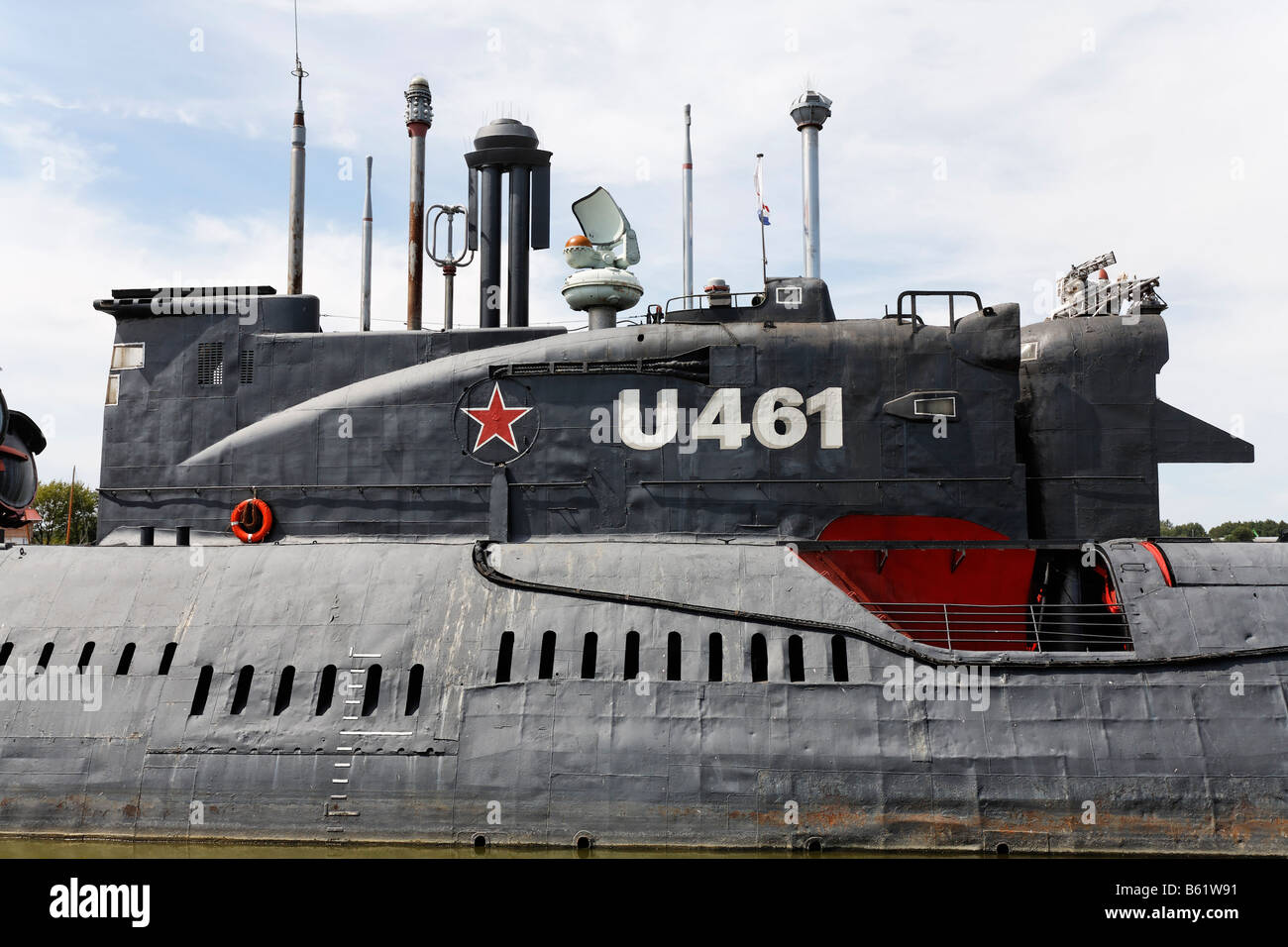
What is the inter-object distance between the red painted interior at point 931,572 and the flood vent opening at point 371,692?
6459 mm

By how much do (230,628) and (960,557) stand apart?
35.9 ft

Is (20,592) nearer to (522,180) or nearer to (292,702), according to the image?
(292,702)

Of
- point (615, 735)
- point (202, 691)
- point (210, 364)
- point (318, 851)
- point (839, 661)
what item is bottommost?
point (318, 851)

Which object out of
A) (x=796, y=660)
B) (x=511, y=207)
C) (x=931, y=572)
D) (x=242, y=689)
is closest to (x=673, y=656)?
(x=796, y=660)

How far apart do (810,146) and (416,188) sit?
9.24 m

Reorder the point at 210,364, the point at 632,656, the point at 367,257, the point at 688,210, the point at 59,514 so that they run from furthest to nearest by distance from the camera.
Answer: the point at 59,514
the point at 367,257
the point at 688,210
the point at 210,364
the point at 632,656

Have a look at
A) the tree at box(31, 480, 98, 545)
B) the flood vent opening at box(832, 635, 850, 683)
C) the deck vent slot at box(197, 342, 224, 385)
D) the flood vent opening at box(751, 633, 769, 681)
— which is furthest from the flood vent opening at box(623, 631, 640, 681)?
the tree at box(31, 480, 98, 545)

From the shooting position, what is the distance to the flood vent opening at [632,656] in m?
14.6

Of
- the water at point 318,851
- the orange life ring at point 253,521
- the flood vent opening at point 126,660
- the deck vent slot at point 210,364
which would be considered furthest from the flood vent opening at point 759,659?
the deck vent slot at point 210,364

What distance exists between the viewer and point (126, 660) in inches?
616

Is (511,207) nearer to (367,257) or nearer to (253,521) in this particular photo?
(253,521)

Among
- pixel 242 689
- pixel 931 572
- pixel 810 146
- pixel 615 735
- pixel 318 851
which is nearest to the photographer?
pixel 318 851

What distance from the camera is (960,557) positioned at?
53.6 ft

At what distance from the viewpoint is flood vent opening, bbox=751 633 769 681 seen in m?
14.5
